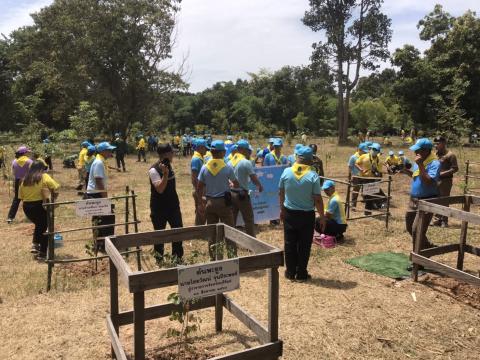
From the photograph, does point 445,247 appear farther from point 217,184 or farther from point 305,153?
point 217,184

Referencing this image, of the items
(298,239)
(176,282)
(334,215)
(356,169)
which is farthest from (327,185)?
(176,282)

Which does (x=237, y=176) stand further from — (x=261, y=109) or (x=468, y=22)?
(x=261, y=109)

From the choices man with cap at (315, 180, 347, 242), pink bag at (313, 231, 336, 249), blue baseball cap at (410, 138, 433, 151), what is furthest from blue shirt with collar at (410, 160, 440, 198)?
pink bag at (313, 231, 336, 249)

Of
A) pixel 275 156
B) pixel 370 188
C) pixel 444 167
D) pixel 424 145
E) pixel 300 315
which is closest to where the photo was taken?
pixel 300 315

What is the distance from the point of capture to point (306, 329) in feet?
15.2

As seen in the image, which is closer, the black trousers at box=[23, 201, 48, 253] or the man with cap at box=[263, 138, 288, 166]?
the black trousers at box=[23, 201, 48, 253]

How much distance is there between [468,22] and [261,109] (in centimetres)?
2395

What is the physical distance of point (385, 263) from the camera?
6832 millimetres

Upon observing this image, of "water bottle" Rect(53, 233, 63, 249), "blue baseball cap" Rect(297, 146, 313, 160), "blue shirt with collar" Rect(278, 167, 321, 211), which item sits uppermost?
"blue baseball cap" Rect(297, 146, 313, 160)

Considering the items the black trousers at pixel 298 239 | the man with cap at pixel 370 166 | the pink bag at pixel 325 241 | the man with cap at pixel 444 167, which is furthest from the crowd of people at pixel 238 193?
the man with cap at pixel 370 166

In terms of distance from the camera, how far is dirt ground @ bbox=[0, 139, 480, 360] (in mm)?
4277

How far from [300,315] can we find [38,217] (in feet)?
15.8

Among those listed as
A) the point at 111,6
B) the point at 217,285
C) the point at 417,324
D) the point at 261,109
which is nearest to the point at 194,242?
the point at 417,324

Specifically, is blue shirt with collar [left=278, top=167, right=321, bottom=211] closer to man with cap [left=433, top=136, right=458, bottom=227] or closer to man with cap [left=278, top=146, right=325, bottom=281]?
man with cap [left=278, top=146, right=325, bottom=281]
